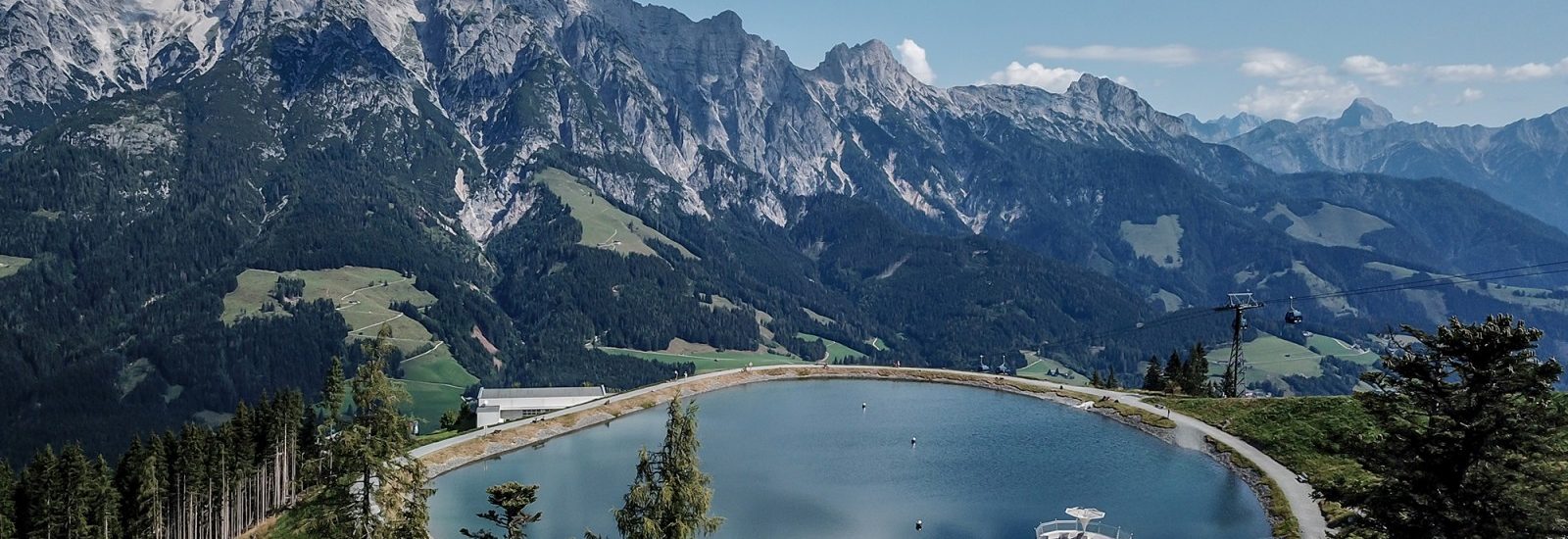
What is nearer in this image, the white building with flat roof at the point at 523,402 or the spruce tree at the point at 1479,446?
the spruce tree at the point at 1479,446

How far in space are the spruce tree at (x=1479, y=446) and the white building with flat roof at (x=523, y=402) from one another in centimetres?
9918

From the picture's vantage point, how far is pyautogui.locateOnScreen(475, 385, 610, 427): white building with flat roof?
12044cm

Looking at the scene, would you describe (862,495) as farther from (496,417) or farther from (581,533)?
(496,417)

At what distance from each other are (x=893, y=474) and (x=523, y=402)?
52.7m

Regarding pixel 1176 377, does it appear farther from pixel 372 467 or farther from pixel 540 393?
pixel 372 467

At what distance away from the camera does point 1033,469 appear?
307ft

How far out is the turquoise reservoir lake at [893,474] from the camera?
254 ft

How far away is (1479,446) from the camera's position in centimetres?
3281

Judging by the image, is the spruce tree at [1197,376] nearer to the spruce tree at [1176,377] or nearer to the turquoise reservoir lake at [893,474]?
the spruce tree at [1176,377]

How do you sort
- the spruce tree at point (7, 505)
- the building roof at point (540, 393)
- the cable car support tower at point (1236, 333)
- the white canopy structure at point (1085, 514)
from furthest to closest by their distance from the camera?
the building roof at point (540, 393) < the cable car support tower at point (1236, 333) < the white canopy structure at point (1085, 514) < the spruce tree at point (7, 505)

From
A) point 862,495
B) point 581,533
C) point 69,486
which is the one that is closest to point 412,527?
point 581,533

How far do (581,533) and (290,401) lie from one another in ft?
110

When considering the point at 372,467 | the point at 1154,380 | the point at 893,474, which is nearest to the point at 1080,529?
the point at 893,474

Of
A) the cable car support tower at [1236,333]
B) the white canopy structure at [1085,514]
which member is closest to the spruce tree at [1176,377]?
the cable car support tower at [1236,333]
